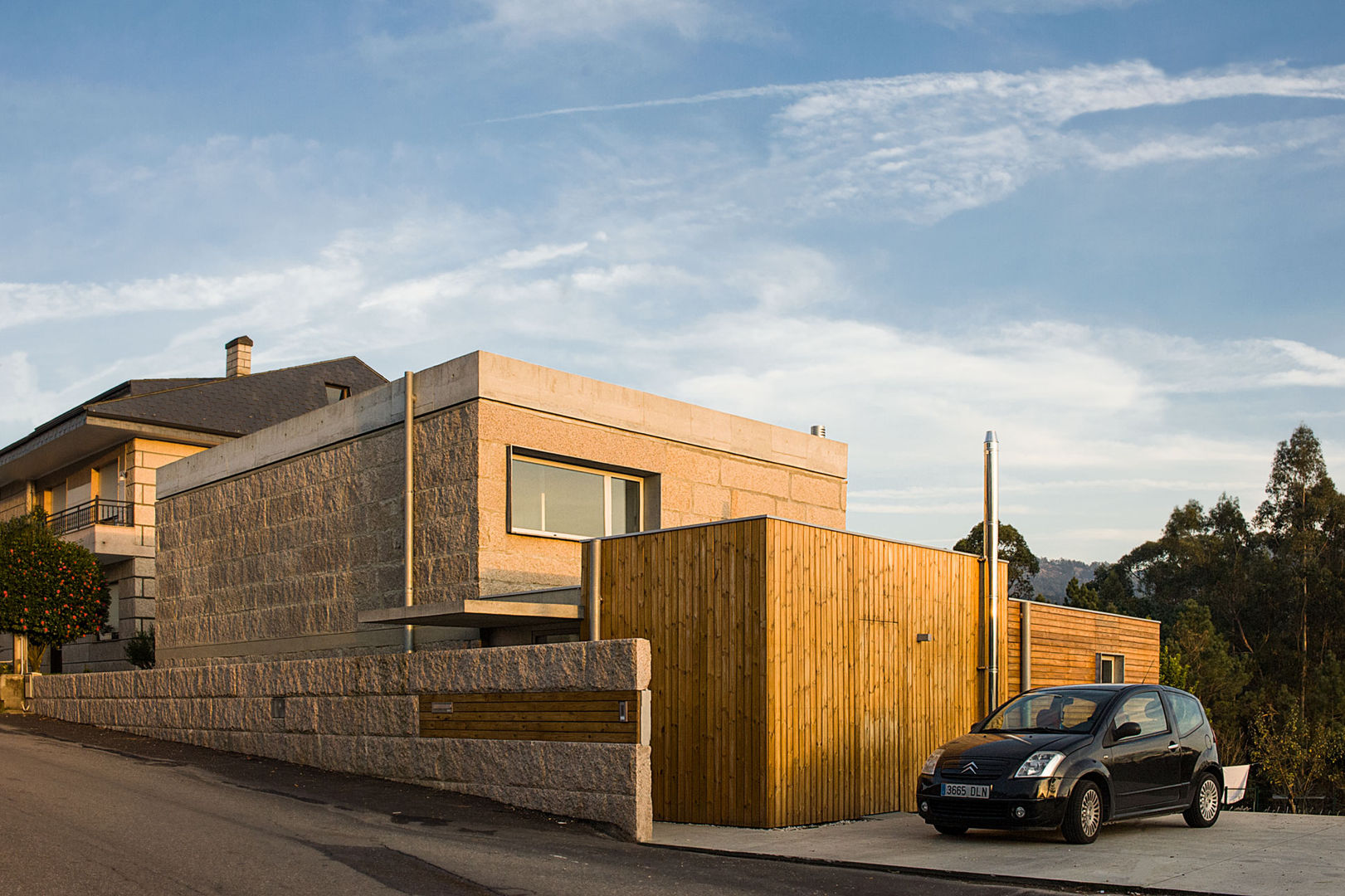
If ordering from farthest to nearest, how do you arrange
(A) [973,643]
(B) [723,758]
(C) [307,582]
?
(C) [307,582] < (A) [973,643] < (B) [723,758]

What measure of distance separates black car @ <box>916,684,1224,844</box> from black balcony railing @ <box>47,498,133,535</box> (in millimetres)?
22933

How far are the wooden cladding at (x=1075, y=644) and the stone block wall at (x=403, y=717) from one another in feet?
22.7

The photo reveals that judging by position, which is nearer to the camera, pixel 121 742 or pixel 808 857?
pixel 808 857

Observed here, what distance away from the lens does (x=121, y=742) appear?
18703 millimetres

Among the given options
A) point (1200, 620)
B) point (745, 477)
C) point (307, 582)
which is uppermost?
point (745, 477)

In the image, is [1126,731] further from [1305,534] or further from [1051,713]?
[1305,534]

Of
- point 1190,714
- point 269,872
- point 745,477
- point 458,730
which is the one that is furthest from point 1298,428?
point 269,872

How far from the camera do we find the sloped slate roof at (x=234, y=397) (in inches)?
1123

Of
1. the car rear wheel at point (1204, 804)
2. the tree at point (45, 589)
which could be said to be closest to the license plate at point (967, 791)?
the car rear wheel at point (1204, 804)

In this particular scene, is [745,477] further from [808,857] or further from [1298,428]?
[1298,428]

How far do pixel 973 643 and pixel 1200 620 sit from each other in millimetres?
37910

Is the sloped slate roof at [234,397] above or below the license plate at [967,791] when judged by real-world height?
above

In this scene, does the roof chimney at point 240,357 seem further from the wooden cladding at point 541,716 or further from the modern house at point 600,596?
the wooden cladding at point 541,716

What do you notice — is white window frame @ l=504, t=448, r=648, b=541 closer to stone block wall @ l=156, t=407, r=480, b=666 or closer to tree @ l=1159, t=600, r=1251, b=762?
→ stone block wall @ l=156, t=407, r=480, b=666
